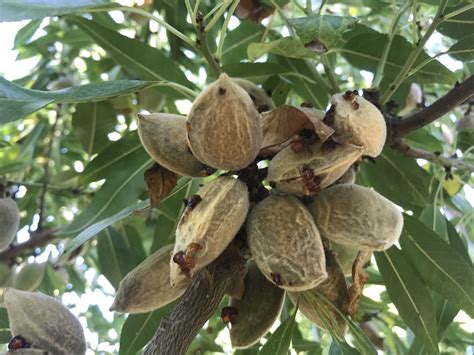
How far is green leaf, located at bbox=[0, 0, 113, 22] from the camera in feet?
3.75

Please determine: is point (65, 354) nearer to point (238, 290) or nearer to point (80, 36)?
point (238, 290)

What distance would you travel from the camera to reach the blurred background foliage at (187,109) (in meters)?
1.40

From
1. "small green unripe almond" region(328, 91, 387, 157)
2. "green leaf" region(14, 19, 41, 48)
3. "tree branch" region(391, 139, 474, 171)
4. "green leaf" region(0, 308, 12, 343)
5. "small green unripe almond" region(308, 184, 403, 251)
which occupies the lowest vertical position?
"green leaf" region(0, 308, 12, 343)

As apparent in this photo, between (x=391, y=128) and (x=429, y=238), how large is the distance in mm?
345

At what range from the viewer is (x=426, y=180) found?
1.83m

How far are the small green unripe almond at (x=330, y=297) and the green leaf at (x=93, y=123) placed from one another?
1.09m

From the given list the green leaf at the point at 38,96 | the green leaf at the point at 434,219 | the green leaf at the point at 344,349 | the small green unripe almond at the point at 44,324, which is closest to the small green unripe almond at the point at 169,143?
the green leaf at the point at 38,96

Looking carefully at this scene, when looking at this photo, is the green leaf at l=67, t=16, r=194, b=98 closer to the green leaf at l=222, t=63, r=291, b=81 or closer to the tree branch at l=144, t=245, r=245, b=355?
the green leaf at l=222, t=63, r=291, b=81

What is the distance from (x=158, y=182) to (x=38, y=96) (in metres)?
0.27

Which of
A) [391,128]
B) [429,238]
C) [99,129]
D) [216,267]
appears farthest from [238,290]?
[99,129]

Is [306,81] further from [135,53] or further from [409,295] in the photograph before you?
[409,295]

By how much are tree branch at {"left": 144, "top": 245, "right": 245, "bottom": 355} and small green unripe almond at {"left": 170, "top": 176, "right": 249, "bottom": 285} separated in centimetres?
8

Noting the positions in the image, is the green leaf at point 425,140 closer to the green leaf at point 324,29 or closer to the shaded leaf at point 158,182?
the green leaf at point 324,29

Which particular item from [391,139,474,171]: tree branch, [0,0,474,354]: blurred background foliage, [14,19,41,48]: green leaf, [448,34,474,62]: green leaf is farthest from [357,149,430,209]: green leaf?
[14,19,41,48]: green leaf
